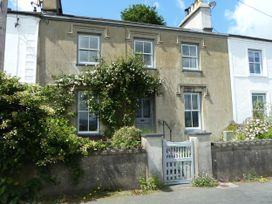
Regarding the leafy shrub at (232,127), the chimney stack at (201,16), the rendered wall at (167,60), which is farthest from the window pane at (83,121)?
the chimney stack at (201,16)

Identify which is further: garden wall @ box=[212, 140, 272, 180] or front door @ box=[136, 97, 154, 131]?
front door @ box=[136, 97, 154, 131]

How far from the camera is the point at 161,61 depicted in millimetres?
16125

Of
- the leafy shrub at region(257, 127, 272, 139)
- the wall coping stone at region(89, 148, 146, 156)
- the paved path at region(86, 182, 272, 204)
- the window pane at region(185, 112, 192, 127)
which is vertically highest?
the window pane at region(185, 112, 192, 127)

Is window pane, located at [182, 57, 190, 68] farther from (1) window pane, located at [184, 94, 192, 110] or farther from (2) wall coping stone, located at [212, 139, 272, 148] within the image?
(2) wall coping stone, located at [212, 139, 272, 148]

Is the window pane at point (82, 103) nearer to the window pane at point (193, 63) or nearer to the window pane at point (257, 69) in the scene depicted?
the window pane at point (193, 63)

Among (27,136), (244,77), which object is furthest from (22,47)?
(244,77)

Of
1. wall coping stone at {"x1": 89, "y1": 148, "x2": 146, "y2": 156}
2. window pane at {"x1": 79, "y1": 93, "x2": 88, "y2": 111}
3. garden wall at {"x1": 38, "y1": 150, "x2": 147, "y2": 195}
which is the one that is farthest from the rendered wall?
garden wall at {"x1": 38, "y1": 150, "x2": 147, "y2": 195}

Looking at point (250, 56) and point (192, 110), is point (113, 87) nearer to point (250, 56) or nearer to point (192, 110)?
point (192, 110)

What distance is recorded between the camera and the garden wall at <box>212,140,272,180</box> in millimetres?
10359

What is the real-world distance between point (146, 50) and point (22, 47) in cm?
595

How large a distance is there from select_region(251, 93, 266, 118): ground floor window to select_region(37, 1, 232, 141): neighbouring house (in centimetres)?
172

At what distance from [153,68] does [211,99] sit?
3.62 meters

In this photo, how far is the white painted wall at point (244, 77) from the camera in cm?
1748

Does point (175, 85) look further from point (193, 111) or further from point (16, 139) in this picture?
point (16, 139)
